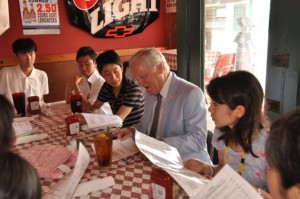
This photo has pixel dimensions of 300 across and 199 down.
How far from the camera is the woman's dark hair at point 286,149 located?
2.03ft

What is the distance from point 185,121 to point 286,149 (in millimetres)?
1044

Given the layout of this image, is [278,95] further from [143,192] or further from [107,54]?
[107,54]

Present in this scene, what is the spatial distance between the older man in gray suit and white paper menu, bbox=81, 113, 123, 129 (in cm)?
25

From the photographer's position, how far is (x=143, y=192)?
108 centimetres

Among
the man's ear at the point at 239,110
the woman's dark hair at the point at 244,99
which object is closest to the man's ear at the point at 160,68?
the woman's dark hair at the point at 244,99

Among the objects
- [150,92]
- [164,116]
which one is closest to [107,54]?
[150,92]

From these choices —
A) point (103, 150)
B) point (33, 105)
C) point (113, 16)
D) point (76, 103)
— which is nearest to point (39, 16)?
point (113, 16)

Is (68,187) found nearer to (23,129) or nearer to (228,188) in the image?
(228,188)

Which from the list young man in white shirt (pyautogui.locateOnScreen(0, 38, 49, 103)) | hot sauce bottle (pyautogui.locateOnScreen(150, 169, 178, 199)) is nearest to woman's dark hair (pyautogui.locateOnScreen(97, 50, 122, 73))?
young man in white shirt (pyautogui.locateOnScreen(0, 38, 49, 103))

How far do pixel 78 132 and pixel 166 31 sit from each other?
128 inches

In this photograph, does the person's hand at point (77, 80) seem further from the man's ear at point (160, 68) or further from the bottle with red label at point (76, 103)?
the man's ear at point (160, 68)

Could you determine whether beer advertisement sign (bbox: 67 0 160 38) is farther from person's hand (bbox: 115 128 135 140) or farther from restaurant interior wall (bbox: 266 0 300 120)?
restaurant interior wall (bbox: 266 0 300 120)

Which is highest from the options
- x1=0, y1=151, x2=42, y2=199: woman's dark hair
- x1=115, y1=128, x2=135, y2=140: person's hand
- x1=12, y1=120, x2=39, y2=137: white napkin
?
x1=0, y1=151, x2=42, y2=199: woman's dark hair

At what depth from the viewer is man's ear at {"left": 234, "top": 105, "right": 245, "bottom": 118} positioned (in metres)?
1.24
